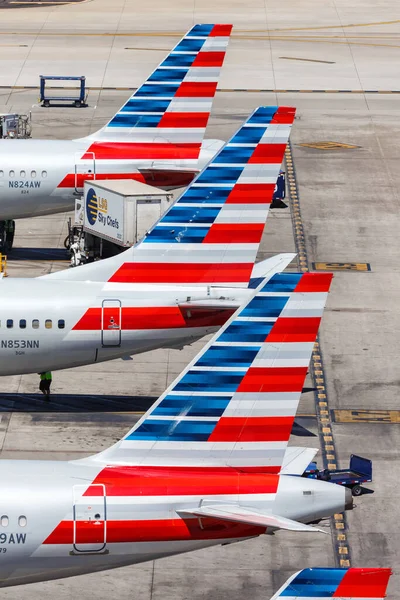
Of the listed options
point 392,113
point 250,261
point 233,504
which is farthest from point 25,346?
point 392,113

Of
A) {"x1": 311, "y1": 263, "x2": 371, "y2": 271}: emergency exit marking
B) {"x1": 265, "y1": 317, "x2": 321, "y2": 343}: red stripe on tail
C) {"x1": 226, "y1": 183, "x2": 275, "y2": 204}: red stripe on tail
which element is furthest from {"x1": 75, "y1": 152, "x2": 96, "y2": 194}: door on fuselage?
{"x1": 265, "y1": 317, "x2": 321, "y2": 343}: red stripe on tail

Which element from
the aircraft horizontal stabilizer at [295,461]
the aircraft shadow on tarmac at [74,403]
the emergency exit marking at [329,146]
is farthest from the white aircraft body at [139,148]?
the aircraft horizontal stabilizer at [295,461]

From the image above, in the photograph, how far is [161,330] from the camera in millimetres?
38125

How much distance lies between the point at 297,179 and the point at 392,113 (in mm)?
15450

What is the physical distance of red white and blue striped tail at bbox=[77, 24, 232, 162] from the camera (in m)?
53.6

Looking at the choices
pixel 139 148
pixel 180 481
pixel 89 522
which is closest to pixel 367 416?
pixel 180 481

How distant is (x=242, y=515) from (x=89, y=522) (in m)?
2.94

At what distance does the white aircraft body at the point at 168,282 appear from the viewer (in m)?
37.5

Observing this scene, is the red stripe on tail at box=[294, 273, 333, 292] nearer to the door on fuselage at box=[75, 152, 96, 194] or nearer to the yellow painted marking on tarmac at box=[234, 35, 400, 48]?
the door on fuselage at box=[75, 152, 96, 194]

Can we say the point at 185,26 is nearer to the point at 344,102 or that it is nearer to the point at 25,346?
the point at 344,102

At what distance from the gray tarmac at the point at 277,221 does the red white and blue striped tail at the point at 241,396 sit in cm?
643

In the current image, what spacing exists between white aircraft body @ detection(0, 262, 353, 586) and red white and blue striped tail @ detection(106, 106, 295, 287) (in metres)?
13.7

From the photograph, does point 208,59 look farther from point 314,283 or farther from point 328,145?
point 314,283

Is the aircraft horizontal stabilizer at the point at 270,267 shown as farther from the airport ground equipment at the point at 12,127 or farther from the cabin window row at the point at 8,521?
the airport ground equipment at the point at 12,127
